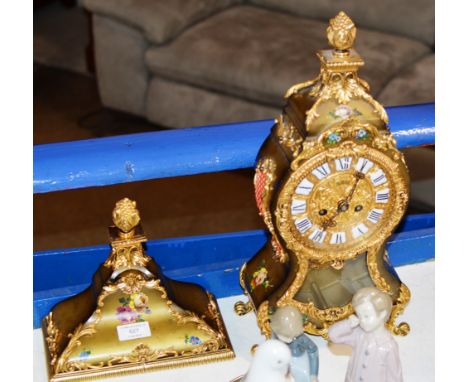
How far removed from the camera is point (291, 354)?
1.45 meters

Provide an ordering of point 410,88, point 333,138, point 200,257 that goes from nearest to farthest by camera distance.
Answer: point 333,138 → point 200,257 → point 410,88

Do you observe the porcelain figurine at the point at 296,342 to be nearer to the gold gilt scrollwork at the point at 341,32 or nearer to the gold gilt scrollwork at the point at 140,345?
Answer: the gold gilt scrollwork at the point at 140,345

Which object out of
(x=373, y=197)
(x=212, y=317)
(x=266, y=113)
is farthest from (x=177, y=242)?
(x=266, y=113)

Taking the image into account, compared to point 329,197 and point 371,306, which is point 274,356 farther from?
point 329,197

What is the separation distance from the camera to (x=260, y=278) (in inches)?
66.7

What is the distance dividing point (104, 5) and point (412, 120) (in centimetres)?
207

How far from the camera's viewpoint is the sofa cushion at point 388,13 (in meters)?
3.59

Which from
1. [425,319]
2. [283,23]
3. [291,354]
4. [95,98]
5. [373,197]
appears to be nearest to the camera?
[291,354]

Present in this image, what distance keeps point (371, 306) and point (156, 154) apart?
0.48 m

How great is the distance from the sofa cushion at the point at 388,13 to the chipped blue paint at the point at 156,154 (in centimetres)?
187

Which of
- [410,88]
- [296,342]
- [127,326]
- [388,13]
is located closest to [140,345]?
[127,326]

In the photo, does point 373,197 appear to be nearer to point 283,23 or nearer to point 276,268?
point 276,268

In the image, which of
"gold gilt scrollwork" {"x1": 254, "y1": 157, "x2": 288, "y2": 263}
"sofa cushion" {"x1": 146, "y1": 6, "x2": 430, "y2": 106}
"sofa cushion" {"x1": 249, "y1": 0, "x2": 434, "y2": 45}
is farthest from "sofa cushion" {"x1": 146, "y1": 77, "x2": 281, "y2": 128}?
"gold gilt scrollwork" {"x1": 254, "y1": 157, "x2": 288, "y2": 263}

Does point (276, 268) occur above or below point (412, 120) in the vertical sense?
below
